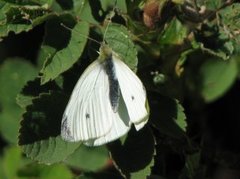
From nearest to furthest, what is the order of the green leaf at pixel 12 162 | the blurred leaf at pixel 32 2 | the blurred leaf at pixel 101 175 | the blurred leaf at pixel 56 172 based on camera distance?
1. the blurred leaf at pixel 32 2
2. the blurred leaf at pixel 101 175
3. the blurred leaf at pixel 56 172
4. the green leaf at pixel 12 162

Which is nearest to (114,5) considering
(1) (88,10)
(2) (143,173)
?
(1) (88,10)

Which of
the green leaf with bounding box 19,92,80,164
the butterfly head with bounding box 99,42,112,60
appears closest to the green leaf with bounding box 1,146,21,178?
the green leaf with bounding box 19,92,80,164

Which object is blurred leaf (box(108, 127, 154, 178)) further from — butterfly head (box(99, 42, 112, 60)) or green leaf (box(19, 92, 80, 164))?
butterfly head (box(99, 42, 112, 60))

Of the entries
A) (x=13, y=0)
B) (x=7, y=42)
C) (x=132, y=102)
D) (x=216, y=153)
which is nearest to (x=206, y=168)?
(x=216, y=153)

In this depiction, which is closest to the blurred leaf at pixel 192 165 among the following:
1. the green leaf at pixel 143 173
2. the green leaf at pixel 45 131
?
the green leaf at pixel 143 173

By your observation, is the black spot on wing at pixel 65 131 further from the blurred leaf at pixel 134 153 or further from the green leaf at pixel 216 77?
the green leaf at pixel 216 77

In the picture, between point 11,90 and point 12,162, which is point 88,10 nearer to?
point 11,90
